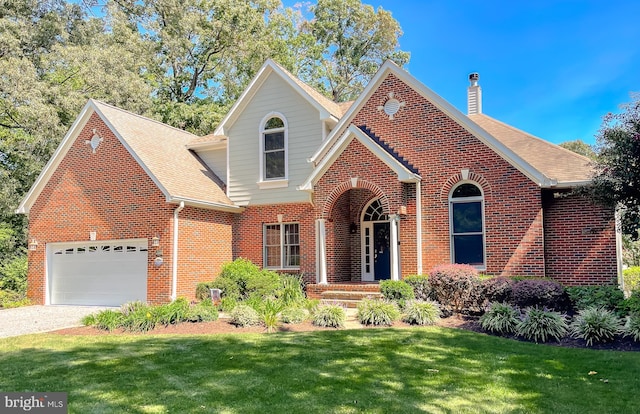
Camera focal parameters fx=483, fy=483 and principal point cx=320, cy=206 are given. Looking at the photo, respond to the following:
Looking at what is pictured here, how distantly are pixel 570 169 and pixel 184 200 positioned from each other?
11.3 metres

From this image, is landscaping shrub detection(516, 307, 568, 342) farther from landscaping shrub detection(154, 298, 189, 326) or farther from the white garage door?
the white garage door

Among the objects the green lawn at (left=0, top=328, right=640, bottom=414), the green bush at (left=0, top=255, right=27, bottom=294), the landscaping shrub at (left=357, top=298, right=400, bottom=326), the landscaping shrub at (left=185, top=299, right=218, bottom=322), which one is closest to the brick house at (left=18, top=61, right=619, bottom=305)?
the green bush at (left=0, top=255, right=27, bottom=294)

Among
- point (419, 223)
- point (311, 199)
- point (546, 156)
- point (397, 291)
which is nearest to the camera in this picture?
point (397, 291)

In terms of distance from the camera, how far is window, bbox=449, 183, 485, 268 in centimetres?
1368

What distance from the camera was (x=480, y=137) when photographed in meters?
13.7

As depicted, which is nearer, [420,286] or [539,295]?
[539,295]

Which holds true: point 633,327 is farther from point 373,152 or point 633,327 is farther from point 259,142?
point 259,142

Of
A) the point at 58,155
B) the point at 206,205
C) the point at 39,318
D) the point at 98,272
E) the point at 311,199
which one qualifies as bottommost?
the point at 39,318

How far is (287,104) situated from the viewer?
17.3 m

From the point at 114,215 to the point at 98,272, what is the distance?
212 centimetres

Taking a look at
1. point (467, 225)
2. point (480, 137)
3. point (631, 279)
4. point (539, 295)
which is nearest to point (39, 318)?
point (467, 225)

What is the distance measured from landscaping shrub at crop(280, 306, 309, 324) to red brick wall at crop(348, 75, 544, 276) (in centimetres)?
428

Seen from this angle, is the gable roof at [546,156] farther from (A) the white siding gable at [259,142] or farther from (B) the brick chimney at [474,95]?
(A) the white siding gable at [259,142]

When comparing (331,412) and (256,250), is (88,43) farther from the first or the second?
(331,412)
